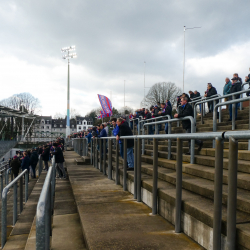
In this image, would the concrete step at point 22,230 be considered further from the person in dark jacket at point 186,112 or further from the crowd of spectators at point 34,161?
the person in dark jacket at point 186,112

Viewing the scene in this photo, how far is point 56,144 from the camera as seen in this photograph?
32.1 ft

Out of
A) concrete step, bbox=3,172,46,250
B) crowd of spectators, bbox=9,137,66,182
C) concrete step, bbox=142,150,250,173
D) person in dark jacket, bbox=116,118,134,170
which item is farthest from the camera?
crowd of spectators, bbox=9,137,66,182

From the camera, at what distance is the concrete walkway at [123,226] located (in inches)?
97.3

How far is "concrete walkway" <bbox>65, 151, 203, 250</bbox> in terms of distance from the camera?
8.11 feet

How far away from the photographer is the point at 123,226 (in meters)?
2.96

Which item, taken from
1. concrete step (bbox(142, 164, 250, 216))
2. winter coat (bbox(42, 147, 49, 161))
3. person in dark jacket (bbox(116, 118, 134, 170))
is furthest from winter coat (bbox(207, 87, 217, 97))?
winter coat (bbox(42, 147, 49, 161))

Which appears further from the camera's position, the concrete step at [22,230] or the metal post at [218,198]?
the concrete step at [22,230]

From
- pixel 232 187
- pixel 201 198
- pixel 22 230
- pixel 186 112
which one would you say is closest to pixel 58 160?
pixel 22 230

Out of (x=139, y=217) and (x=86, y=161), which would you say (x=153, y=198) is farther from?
(x=86, y=161)

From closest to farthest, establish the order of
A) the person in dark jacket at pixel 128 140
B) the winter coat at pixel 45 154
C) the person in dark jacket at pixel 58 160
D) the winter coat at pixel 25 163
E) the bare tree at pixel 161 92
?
the person in dark jacket at pixel 128 140 < the person in dark jacket at pixel 58 160 < the winter coat at pixel 25 163 < the winter coat at pixel 45 154 < the bare tree at pixel 161 92

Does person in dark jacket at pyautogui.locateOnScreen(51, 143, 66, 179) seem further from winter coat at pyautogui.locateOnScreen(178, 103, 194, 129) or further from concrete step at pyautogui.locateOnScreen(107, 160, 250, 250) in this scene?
concrete step at pyautogui.locateOnScreen(107, 160, 250, 250)

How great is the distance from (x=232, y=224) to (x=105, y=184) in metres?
4.00

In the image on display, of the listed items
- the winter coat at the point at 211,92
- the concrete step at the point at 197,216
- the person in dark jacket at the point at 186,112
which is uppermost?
the winter coat at the point at 211,92

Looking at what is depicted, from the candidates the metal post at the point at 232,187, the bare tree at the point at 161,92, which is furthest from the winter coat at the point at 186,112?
the bare tree at the point at 161,92
